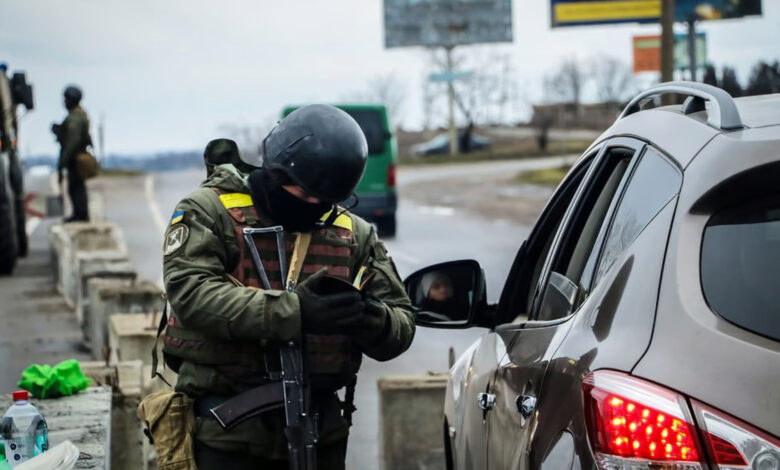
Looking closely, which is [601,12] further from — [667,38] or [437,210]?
[667,38]

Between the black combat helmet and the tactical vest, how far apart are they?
0.51 ft

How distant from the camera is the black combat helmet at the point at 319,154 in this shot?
3.53 metres

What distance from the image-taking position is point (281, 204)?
11.8 feet

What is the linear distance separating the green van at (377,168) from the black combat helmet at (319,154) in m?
17.7

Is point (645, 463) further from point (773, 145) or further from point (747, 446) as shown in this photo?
point (773, 145)

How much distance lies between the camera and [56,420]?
17.0 feet

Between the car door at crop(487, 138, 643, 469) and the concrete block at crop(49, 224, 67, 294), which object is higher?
the car door at crop(487, 138, 643, 469)

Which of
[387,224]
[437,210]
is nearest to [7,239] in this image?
[387,224]

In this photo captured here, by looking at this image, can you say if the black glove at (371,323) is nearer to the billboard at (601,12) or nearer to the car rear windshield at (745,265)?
the car rear windshield at (745,265)

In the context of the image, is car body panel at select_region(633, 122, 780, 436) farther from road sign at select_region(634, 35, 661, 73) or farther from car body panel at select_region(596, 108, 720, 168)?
road sign at select_region(634, 35, 661, 73)

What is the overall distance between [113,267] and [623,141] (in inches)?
373

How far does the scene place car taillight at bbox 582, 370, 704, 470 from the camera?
2143mm

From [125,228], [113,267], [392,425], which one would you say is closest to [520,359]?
[392,425]

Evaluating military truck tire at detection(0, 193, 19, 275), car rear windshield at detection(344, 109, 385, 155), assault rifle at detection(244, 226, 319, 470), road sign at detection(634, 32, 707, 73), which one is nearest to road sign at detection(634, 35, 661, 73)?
road sign at detection(634, 32, 707, 73)
